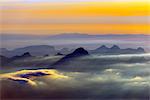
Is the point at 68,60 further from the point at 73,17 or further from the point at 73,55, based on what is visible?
the point at 73,17

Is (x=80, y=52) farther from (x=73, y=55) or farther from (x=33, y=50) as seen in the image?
(x=33, y=50)

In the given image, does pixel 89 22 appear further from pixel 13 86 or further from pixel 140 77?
pixel 13 86

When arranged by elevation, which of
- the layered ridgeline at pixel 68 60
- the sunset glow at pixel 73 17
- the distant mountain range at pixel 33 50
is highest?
the sunset glow at pixel 73 17

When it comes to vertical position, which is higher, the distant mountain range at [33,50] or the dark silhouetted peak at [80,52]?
the distant mountain range at [33,50]

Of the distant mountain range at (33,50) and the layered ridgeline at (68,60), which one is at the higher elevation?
the distant mountain range at (33,50)

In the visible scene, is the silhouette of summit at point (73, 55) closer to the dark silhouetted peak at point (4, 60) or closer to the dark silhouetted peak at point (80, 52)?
the dark silhouetted peak at point (80, 52)

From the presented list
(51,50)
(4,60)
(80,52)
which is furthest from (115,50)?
(4,60)

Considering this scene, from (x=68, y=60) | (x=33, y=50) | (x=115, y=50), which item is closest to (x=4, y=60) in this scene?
(x=33, y=50)

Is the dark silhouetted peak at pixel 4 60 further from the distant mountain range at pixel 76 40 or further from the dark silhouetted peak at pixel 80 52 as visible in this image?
the dark silhouetted peak at pixel 80 52

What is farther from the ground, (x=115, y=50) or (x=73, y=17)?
(x=73, y=17)

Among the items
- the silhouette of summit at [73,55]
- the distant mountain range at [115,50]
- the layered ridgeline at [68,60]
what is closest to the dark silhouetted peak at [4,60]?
the layered ridgeline at [68,60]

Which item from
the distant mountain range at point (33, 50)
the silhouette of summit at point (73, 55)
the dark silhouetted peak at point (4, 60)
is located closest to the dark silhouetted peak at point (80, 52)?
the silhouette of summit at point (73, 55)
